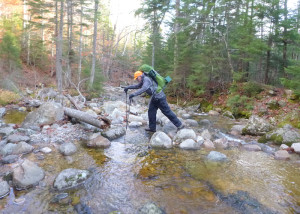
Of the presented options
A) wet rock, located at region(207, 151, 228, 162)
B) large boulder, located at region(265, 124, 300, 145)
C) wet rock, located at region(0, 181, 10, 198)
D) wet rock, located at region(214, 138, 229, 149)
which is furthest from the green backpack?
wet rock, located at region(0, 181, 10, 198)

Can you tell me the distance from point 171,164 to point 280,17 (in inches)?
532

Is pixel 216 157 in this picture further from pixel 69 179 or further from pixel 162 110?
pixel 69 179

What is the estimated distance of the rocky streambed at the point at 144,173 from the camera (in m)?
2.97

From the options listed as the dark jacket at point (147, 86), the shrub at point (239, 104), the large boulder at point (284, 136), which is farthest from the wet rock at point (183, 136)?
the shrub at point (239, 104)

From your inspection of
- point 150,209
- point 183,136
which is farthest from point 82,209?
point 183,136

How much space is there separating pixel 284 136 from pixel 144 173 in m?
4.71

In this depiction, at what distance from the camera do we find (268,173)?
4.03 metres

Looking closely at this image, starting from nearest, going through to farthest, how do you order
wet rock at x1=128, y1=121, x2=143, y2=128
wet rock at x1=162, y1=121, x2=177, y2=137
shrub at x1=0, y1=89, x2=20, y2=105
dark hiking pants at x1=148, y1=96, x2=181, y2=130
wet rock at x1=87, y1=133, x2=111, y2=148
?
wet rock at x1=87, y1=133, x2=111, y2=148 < dark hiking pants at x1=148, y1=96, x2=181, y2=130 < wet rock at x1=162, y1=121, x2=177, y2=137 < wet rock at x1=128, y1=121, x2=143, y2=128 < shrub at x1=0, y1=89, x2=20, y2=105

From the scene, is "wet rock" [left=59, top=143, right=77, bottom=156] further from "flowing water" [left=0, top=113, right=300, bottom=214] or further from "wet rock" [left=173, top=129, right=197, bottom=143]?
"wet rock" [left=173, top=129, right=197, bottom=143]

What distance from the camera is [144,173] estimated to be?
4.00 metres

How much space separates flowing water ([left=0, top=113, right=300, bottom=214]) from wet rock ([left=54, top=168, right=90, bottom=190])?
0.42ft

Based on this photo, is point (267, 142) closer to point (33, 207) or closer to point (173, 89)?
point (33, 207)

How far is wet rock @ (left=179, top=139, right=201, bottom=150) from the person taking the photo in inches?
217

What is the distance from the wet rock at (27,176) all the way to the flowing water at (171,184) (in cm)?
14
